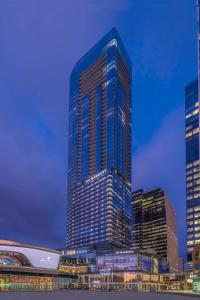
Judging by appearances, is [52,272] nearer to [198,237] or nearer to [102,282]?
[102,282]

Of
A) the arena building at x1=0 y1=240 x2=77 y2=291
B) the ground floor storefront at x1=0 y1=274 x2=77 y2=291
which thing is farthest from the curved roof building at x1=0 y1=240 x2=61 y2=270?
the ground floor storefront at x1=0 y1=274 x2=77 y2=291

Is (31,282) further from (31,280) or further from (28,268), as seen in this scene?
(28,268)

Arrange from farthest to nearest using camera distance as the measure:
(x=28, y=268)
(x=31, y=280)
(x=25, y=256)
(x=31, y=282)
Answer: (x=25, y=256)
(x=31, y=280)
(x=31, y=282)
(x=28, y=268)

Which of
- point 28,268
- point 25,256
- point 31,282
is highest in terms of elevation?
point 25,256

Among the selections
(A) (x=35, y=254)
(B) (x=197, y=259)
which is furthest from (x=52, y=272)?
(B) (x=197, y=259)

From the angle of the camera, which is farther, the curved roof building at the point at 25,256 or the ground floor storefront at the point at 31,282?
the curved roof building at the point at 25,256

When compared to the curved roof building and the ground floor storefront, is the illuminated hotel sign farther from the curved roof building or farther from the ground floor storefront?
the curved roof building

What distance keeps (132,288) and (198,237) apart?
132 feet

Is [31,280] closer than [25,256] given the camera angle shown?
Yes

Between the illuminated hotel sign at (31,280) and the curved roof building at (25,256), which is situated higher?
the curved roof building at (25,256)

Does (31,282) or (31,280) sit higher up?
(31,280)

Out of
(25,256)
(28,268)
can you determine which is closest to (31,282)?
(28,268)

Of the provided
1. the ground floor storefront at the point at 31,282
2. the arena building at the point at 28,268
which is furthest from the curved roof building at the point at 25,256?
the ground floor storefront at the point at 31,282

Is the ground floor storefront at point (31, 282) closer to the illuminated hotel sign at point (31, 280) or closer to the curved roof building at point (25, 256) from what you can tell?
the illuminated hotel sign at point (31, 280)
